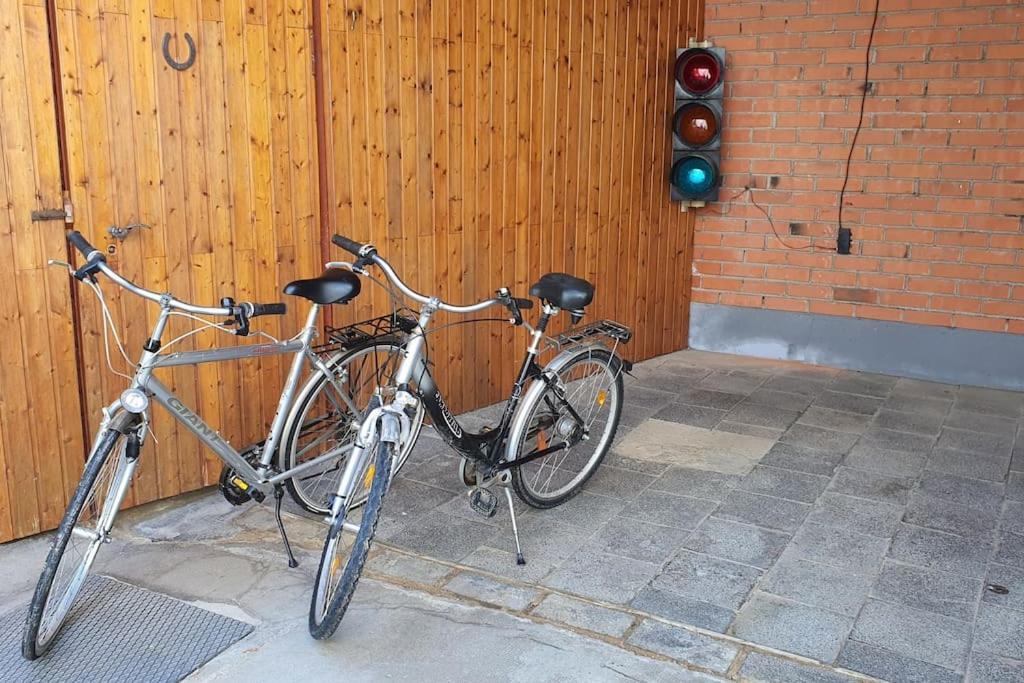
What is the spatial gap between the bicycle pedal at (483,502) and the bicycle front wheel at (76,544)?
1.20m

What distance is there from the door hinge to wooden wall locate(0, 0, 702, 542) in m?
0.03

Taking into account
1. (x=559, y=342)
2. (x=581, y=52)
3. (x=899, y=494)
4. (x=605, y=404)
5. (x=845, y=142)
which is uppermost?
(x=581, y=52)

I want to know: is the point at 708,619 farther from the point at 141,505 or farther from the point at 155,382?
the point at 141,505

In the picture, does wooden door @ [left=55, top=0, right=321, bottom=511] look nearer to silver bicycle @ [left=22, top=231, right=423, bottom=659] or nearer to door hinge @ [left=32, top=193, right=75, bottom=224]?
door hinge @ [left=32, top=193, right=75, bottom=224]

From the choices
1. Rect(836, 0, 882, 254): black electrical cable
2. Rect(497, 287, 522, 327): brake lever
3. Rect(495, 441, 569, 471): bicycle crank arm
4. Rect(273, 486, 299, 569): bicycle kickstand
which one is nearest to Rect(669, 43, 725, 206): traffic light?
Rect(836, 0, 882, 254): black electrical cable

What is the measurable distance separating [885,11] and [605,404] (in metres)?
3.14

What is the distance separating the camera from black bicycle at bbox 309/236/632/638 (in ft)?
9.28

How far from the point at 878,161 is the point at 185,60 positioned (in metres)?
3.99

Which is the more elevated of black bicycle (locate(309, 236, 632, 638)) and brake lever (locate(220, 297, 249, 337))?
brake lever (locate(220, 297, 249, 337))

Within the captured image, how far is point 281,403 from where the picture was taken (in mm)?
3303

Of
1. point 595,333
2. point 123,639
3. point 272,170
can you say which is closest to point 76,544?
point 123,639

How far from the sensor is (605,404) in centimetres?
418

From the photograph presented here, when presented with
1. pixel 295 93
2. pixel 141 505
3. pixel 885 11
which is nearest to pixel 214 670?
pixel 141 505

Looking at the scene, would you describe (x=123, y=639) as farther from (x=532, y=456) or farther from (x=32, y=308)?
(x=532, y=456)
